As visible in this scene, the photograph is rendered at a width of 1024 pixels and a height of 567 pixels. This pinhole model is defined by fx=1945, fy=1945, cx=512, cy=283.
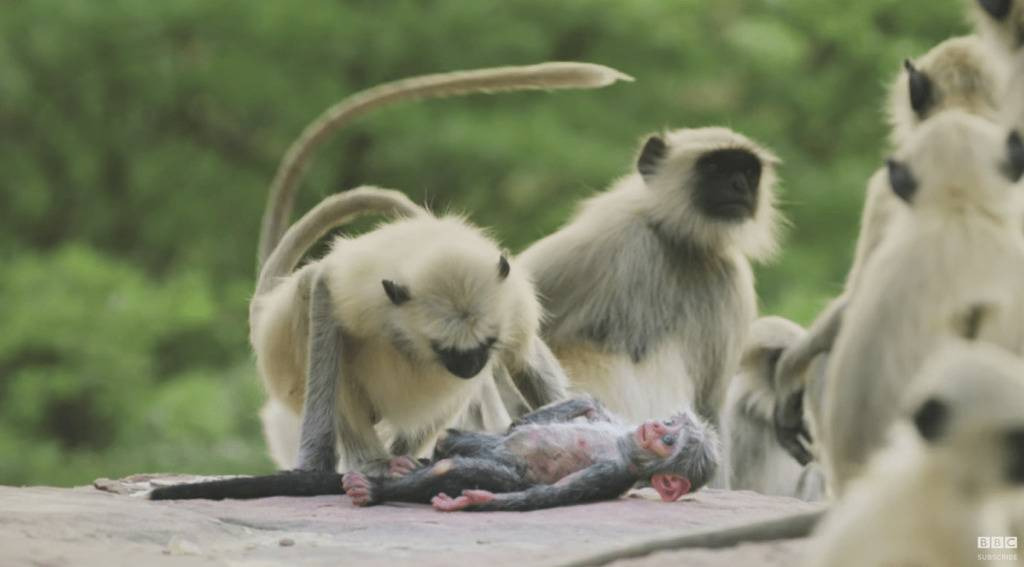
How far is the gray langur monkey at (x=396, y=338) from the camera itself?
4771mm

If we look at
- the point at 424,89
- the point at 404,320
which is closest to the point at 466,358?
the point at 404,320

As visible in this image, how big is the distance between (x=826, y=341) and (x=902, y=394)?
0.86m

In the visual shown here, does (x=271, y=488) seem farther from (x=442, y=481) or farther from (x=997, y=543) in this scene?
(x=997, y=543)

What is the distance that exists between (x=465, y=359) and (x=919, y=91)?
4.14 ft

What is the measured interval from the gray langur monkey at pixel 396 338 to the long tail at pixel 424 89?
96 cm

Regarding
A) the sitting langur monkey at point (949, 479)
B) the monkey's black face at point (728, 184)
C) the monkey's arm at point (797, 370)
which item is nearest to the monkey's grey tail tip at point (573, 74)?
the monkey's black face at point (728, 184)

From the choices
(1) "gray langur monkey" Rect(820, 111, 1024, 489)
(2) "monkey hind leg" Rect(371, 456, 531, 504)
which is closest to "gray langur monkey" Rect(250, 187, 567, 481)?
(2) "monkey hind leg" Rect(371, 456, 531, 504)

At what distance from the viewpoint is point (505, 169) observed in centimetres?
1223

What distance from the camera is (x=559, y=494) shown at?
15.3 feet

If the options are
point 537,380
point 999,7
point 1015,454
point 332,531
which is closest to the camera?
point 1015,454

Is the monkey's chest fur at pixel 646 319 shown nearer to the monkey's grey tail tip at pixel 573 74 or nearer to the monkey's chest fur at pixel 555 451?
the monkey's grey tail tip at pixel 573 74

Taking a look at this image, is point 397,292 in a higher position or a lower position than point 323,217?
lower

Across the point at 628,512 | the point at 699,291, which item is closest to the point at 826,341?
the point at 628,512

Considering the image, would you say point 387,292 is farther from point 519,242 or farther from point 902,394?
point 519,242
